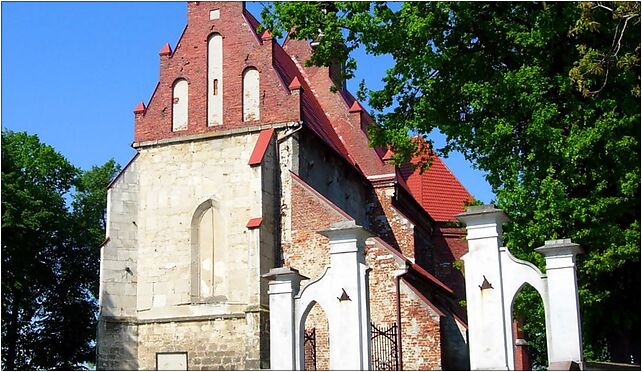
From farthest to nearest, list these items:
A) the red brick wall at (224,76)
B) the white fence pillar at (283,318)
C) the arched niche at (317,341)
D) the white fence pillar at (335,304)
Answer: the red brick wall at (224,76) → the arched niche at (317,341) → the white fence pillar at (283,318) → the white fence pillar at (335,304)

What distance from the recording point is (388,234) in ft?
77.7

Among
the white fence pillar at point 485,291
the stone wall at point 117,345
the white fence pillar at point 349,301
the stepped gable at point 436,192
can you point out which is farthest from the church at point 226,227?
the stepped gable at point 436,192

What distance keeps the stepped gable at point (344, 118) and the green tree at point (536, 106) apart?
8824 mm

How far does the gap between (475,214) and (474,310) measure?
46.1 inches

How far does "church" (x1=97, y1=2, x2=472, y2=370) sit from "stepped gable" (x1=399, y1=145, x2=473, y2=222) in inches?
322

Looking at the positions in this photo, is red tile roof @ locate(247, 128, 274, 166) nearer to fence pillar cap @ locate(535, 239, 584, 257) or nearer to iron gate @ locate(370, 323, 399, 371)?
iron gate @ locate(370, 323, 399, 371)

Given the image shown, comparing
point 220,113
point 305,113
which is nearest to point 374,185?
point 305,113

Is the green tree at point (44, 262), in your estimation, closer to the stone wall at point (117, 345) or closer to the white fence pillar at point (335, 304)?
the stone wall at point (117, 345)

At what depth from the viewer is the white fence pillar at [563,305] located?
10.4 meters

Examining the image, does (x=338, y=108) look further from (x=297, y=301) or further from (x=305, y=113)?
(x=297, y=301)

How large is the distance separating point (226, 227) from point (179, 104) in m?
3.38

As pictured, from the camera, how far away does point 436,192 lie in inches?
1196

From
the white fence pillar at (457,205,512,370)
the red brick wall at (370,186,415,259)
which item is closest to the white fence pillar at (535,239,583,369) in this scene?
the white fence pillar at (457,205,512,370)

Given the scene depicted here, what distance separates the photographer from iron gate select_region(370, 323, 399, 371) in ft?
58.9
